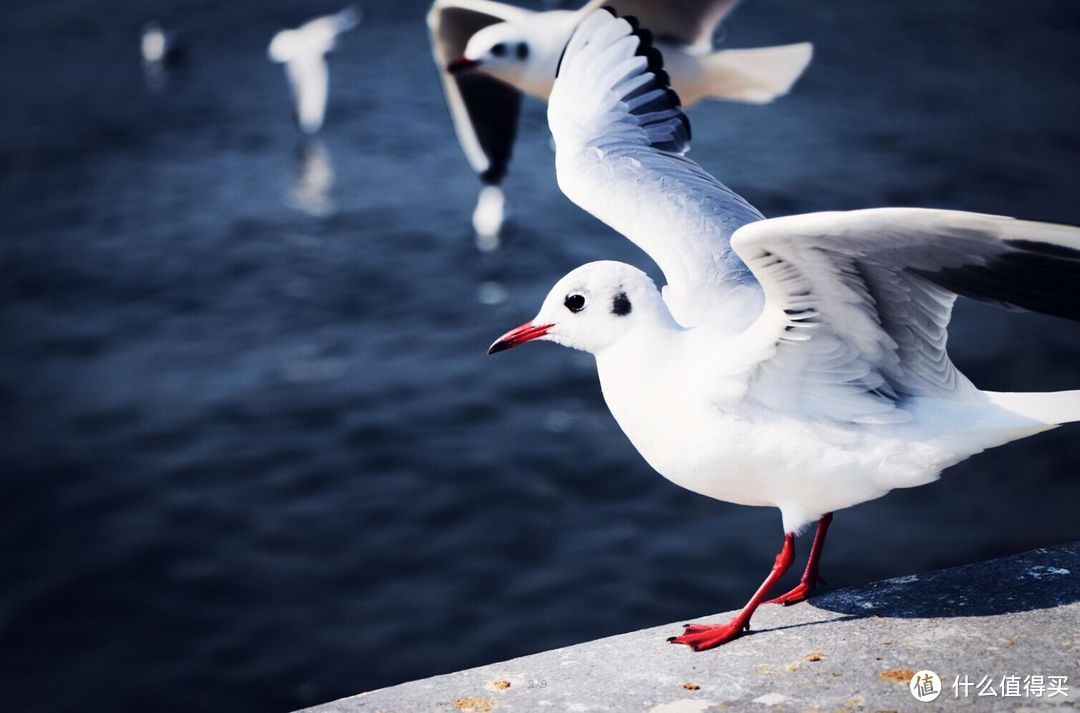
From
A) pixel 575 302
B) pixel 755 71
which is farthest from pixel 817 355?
pixel 755 71

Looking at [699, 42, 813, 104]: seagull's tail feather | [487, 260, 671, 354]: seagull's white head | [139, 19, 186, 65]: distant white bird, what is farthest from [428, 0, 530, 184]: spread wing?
[139, 19, 186, 65]: distant white bird

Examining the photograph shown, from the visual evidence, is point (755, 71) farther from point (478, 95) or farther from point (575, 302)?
point (575, 302)

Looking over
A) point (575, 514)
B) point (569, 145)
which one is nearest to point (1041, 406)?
point (569, 145)

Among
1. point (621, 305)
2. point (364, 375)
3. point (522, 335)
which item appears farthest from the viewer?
point (364, 375)

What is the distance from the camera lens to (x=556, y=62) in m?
10.1

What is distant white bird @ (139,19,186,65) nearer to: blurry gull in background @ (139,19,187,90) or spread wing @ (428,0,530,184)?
blurry gull in background @ (139,19,187,90)

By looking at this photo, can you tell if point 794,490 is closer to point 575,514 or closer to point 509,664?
point 509,664

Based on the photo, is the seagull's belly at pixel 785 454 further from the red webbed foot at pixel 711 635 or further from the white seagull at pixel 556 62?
the white seagull at pixel 556 62

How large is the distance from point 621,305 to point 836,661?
3.91 feet

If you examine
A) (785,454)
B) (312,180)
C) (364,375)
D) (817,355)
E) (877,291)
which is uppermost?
(877,291)

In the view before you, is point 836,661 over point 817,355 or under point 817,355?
under

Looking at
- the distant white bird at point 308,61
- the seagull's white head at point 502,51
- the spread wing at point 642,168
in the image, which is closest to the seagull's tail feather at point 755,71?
the seagull's white head at point 502,51

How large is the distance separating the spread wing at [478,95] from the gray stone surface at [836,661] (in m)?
6.39

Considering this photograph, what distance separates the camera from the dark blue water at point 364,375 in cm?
916
